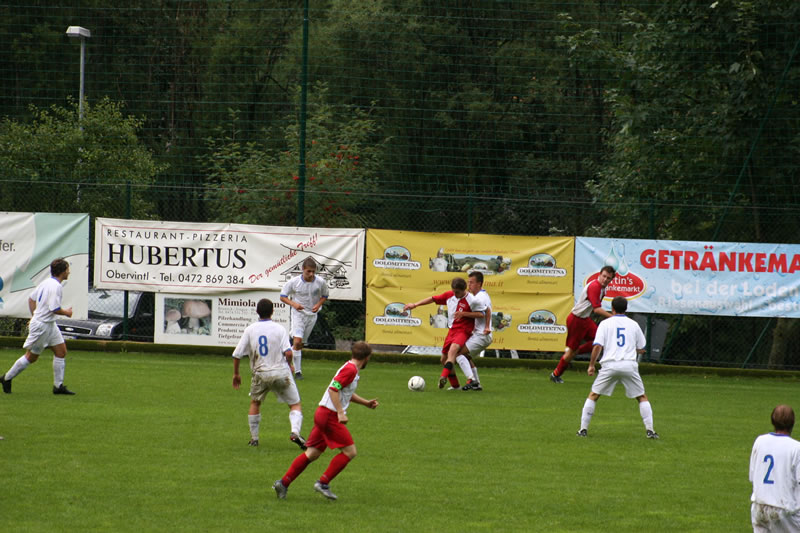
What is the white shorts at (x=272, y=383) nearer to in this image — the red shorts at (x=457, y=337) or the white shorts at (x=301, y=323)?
the red shorts at (x=457, y=337)

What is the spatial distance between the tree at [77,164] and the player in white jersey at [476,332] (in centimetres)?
A: 892

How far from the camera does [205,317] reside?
19.7 metres

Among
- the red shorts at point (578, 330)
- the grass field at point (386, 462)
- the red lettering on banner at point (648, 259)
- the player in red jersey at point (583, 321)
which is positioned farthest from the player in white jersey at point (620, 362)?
the red lettering on banner at point (648, 259)

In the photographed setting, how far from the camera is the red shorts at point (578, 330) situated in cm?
1738

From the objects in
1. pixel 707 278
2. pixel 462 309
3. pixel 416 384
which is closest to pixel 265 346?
pixel 416 384

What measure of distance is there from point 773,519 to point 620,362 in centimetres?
519

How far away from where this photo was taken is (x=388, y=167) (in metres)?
28.7

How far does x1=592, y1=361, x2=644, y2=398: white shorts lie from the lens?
11711mm

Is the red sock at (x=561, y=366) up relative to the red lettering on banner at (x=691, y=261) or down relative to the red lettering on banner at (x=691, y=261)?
down

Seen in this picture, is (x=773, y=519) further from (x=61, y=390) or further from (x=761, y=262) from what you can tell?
(x=761, y=262)

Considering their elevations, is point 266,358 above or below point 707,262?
below

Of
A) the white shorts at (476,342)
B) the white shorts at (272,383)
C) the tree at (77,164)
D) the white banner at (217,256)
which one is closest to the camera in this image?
the white shorts at (272,383)

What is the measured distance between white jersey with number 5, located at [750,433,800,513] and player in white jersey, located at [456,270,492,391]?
938 centimetres

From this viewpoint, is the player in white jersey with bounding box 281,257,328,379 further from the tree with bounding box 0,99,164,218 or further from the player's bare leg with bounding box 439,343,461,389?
the tree with bounding box 0,99,164,218
